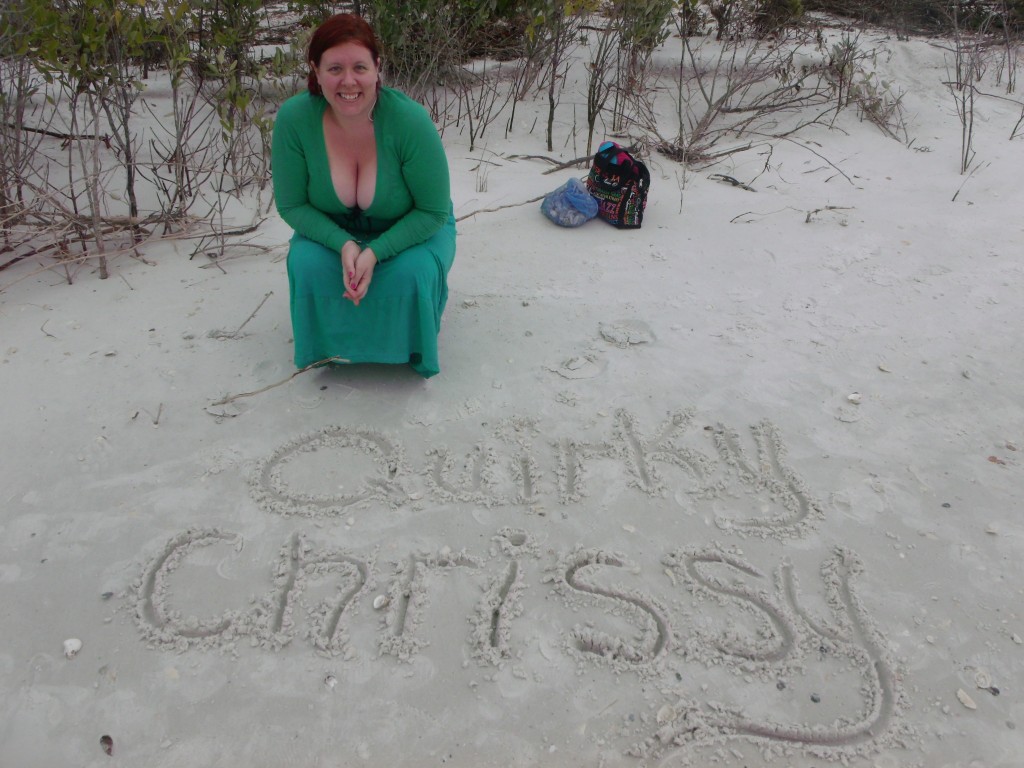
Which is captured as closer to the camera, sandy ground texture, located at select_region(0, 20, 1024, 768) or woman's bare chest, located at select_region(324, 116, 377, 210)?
sandy ground texture, located at select_region(0, 20, 1024, 768)

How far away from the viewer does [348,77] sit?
88.0 inches

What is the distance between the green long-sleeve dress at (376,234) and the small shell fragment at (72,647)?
3.80ft

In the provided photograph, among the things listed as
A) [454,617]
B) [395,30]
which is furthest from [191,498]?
[395,30]

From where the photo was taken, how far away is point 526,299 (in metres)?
3.31

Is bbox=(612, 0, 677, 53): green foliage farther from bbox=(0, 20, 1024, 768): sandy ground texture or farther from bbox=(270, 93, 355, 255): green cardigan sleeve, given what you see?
bbox=(270, 93, 355, 255): green cardigan sleeve

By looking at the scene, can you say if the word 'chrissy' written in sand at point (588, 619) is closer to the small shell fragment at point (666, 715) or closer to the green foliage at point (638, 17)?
the small shell fragment at point (666, 715)

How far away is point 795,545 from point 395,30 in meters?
4.19

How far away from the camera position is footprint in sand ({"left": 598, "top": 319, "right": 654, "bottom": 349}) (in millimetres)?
3014

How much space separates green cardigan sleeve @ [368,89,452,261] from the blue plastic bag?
146cm

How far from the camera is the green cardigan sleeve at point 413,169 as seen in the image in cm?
238

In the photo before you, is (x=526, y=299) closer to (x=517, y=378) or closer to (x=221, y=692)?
(x=517, y=378)

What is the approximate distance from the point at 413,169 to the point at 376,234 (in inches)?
12.8

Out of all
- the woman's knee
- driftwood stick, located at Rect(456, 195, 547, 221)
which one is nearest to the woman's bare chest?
the woman's knee

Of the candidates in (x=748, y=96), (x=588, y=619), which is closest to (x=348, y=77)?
(x=588, y=619)
